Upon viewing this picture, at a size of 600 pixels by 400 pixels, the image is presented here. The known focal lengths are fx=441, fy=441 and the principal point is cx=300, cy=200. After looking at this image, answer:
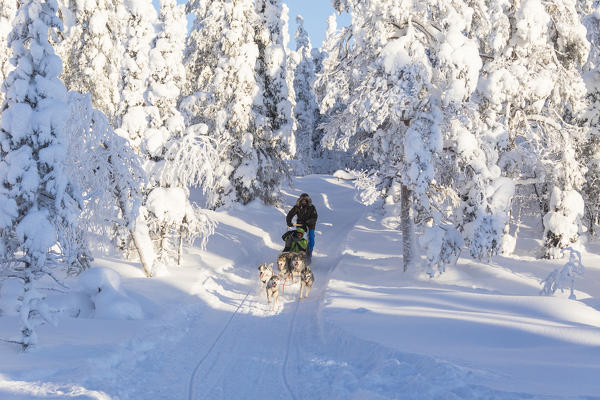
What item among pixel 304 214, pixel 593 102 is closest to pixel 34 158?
pixel 304 214

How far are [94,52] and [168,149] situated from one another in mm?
12910

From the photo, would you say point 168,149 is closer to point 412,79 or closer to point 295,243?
point 295,243

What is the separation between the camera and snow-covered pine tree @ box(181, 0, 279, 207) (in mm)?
22203

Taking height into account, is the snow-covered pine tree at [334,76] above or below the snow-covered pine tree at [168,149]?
above

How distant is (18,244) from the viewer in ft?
22.3

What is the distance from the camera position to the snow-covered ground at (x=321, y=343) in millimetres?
4984

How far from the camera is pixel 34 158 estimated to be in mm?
6547

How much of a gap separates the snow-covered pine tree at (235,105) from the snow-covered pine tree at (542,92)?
11.8 m

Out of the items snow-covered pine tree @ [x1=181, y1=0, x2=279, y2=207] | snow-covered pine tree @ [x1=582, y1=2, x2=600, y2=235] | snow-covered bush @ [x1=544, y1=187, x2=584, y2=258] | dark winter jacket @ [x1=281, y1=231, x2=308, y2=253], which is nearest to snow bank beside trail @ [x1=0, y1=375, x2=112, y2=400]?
dark winter jacket @ [x1=281, y1=231, x2=308, y2=253]

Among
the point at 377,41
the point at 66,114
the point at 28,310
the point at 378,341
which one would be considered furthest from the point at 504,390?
the point at 377,41

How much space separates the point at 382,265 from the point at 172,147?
733cm

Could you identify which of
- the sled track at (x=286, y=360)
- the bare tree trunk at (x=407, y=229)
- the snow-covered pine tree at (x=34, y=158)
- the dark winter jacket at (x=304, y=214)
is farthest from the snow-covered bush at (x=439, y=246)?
the snow-covered pine tree at (x=34, y=158)

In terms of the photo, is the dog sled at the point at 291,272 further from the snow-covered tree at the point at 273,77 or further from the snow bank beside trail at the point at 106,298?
the snow-covered tree at the point at 273,77

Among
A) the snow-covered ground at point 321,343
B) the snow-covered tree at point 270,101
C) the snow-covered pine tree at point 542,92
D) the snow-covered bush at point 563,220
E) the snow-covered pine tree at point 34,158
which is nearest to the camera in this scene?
the snow-covered ground at point 321,343
